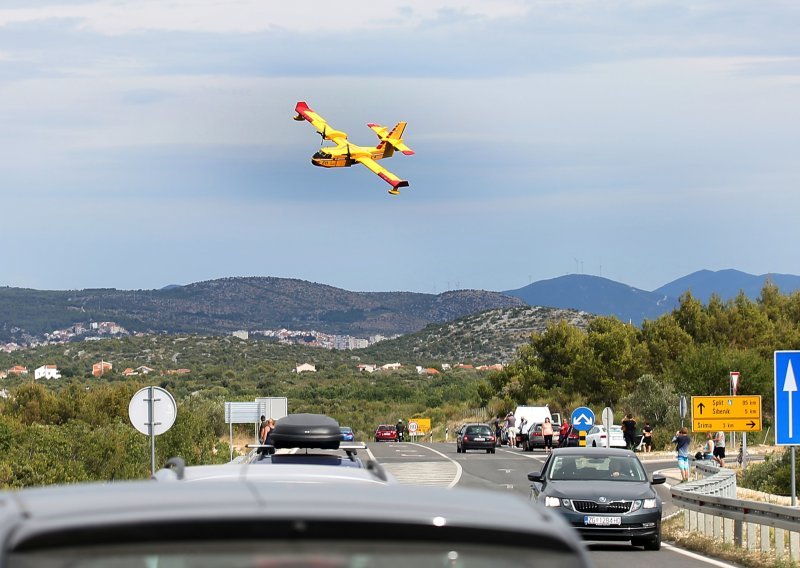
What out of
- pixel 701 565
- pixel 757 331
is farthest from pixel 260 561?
pixel 757 331

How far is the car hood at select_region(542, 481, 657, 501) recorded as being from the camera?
2086 cm

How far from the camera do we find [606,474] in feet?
72.1

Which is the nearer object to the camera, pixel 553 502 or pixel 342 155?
pixel 553 502

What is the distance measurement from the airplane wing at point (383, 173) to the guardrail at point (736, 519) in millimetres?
43536

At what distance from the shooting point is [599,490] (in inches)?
828

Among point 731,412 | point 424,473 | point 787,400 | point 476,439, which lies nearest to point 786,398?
point 787,400

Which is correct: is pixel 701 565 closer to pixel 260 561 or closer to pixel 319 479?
pixel 319 479

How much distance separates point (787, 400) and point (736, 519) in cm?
193

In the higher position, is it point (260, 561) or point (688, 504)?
point (260, 561)

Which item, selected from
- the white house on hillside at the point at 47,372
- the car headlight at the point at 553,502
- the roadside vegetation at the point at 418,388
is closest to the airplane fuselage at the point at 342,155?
the roadside vegetation at the point at 418,388

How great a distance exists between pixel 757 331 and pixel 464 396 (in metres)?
42.0

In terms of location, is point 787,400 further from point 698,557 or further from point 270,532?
point 270,532

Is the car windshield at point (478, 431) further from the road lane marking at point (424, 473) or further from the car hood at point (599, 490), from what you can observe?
the car hood at point (599, 490)

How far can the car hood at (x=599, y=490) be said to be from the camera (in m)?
20.9
